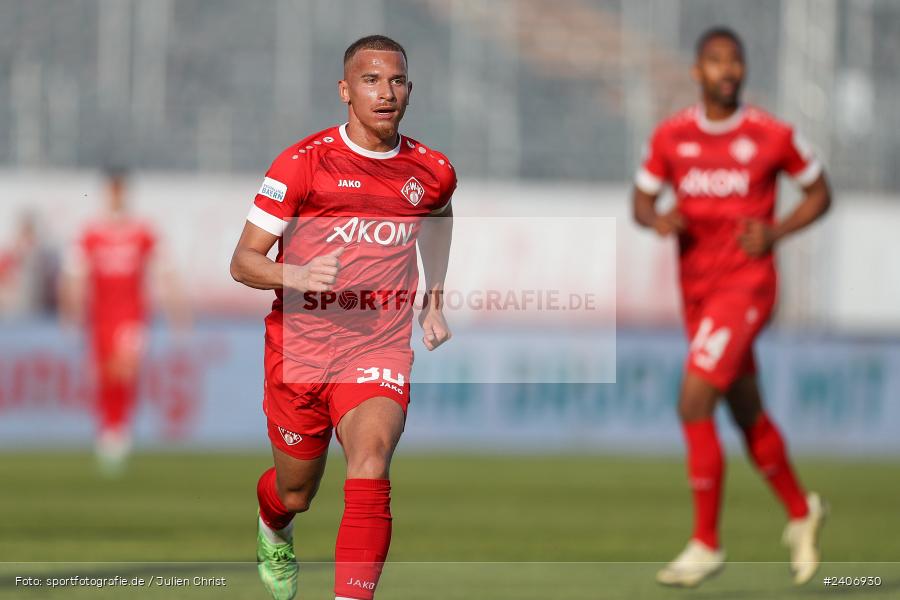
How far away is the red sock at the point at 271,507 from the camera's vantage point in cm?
646

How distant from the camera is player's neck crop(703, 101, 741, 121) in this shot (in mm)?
8250

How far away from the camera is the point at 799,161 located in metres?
8.27

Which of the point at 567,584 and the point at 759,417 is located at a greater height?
the point at 759,417

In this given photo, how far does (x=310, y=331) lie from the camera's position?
5.97m

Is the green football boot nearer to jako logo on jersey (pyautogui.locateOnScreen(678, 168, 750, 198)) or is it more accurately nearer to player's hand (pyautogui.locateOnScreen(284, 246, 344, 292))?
player's hand (pyautogui.locateOnScreen(284, 246, 344, 292))

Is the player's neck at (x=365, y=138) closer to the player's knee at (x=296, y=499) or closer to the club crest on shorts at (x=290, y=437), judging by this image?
the club crest on shorts at (x=290, y=437)

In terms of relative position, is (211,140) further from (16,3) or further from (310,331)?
(310,331)

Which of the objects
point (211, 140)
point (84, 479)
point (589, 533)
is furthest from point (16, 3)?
point (589, 533)

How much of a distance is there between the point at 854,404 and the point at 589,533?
8240mm

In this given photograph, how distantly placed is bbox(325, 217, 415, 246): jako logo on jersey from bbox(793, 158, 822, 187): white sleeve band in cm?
A: 312

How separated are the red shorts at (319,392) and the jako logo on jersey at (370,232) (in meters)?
0.41

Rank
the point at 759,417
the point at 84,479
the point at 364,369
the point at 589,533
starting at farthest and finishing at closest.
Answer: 1. the point at 84,479
2. the point at 589,533
3. the point at 759,417
4. the point at 364,369

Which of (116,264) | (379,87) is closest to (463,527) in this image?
(379,87)

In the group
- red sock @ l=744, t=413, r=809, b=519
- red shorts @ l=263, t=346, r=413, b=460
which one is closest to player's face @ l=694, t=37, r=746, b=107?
red sock @ l=744, t=413, r=809, b=519
